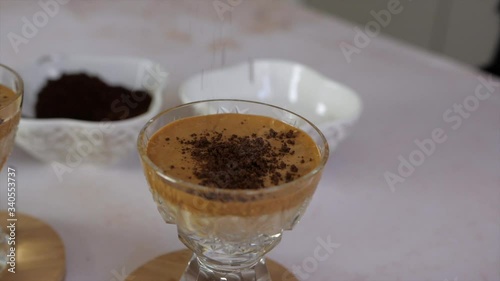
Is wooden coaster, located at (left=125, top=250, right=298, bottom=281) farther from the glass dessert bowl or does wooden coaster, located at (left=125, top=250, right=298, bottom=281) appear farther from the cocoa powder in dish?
the cocoa powder in dish

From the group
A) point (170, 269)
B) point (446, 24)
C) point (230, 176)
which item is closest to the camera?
point (230, 176)

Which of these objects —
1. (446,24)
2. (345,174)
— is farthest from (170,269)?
(446,24)

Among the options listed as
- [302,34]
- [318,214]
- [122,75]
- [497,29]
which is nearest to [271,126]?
[318,214]

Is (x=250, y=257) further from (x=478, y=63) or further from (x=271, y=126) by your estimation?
(x=478, y=63)

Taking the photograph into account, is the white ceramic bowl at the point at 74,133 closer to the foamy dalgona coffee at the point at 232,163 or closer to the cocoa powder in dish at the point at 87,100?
the cocoa powder in dish at the point at 87,100

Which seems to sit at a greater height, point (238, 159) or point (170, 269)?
point (238, 159)

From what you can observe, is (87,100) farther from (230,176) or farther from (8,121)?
(230,176)
